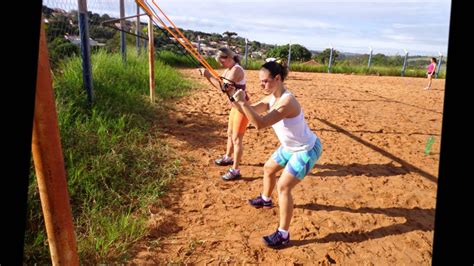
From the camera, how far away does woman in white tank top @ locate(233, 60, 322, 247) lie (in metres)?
2.58

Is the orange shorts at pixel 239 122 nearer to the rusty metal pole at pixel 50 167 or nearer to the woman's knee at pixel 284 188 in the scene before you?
the woman's knee at pixel 284 188

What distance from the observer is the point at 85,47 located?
15.1 ft

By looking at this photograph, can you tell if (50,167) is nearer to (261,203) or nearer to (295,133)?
(295,133)

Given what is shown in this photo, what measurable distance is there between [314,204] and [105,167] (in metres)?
2.38

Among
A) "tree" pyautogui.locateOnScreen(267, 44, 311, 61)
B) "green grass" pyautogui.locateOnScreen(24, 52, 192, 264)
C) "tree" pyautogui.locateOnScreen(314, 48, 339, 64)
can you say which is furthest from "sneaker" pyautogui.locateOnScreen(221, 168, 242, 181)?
"tree" pyautogui.locateOnScreen(314, 48, 339, 64)

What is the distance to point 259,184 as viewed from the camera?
401 centimetres

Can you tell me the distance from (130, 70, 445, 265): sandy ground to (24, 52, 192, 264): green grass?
0.20 metres

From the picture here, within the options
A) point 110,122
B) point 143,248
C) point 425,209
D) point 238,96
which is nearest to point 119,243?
point 143,248

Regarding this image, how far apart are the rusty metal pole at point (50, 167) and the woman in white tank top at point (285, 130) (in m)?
1.50

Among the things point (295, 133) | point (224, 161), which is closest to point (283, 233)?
point (295, 133)

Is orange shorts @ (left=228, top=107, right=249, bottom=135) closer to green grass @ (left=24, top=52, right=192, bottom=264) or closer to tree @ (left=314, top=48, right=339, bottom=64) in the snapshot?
green grass @ (left=24, top=52, right=192, bottom=264)

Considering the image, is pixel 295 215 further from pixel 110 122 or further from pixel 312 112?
pixel 312 112

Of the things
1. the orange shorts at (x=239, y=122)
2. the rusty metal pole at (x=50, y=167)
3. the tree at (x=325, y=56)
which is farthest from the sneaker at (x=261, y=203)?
the tree at (x=325, y=56)

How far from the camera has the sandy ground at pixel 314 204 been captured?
2748 millimetres
